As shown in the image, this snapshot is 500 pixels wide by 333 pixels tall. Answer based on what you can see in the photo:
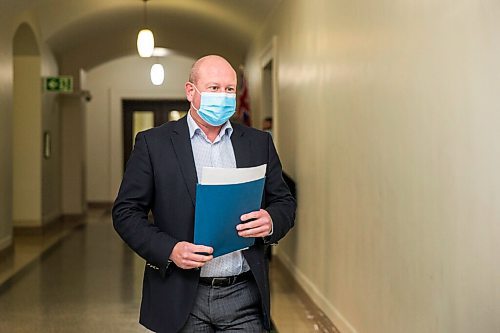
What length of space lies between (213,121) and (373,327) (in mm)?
2149

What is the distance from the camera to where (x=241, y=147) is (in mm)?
2551

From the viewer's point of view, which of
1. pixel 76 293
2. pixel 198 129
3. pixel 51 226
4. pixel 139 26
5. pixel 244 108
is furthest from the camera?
pixel 139 26

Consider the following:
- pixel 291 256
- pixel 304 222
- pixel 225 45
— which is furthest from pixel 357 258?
pixel 225 45

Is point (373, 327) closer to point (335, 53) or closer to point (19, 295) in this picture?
point (335, 53)

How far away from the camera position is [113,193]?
1950 cm

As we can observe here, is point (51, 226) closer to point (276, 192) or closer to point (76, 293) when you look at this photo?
point (76, 293)

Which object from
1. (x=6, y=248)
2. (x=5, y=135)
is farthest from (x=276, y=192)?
(x=6, y=248)

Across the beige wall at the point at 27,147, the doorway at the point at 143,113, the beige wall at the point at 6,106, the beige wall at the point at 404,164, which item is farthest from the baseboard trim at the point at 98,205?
the beige wall at the point at 404,164

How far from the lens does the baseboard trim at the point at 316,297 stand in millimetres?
5070

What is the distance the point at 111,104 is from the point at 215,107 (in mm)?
17214

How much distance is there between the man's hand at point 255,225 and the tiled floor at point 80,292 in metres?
3.27

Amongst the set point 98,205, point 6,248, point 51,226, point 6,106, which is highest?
point 6,106

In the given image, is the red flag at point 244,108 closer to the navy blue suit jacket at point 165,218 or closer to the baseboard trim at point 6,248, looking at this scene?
the baseboard trim at point 6,248

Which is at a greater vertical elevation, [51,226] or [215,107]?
[215,107]
